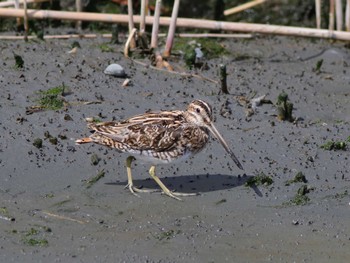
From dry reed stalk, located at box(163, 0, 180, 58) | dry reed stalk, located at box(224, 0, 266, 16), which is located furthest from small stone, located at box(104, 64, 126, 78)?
dry reed stalk, located at box(224, 0, 266, 16)

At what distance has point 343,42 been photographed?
11914mm

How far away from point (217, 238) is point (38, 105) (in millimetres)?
2751

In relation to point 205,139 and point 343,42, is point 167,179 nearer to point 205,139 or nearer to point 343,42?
point 205,139

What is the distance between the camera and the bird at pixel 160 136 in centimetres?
761

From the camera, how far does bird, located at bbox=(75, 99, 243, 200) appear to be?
761 cm

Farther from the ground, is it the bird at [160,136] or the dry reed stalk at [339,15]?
the dry reed stalk at [339,15]

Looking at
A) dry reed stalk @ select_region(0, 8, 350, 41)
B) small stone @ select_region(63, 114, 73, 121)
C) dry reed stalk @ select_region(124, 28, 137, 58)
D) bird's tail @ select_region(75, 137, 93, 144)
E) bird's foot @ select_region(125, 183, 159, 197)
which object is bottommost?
bird's foot @ select_region(125, 183, 159, 197)

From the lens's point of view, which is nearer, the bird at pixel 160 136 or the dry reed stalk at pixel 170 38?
the bird at pixel 160 136

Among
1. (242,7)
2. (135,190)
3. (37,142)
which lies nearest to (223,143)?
(135,190)

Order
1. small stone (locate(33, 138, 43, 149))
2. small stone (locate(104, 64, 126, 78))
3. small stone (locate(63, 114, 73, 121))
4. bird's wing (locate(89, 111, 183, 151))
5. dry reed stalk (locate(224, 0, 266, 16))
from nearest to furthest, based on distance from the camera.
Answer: bird's wing (locate(89, 111, 183, 151)) → small stone (locate(33, 138, 43, 149)) → small stone (locate(63, 114, 73, 121)) → small stone (locate(104, 64, 126, 78)) → dry reed stalk (locate(224, 0, 266, 16))

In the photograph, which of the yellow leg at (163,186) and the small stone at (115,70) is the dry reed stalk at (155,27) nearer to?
the small stone at (115,70)

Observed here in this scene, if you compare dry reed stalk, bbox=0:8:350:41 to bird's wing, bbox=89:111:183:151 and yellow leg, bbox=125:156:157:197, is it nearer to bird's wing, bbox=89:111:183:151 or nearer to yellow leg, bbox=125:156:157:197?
bird's wing, bbox=89:111:183:151

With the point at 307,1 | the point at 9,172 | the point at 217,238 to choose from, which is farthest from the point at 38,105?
the point at 307,1

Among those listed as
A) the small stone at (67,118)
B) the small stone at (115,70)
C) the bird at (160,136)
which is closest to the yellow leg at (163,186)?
the bird at (160,136)
